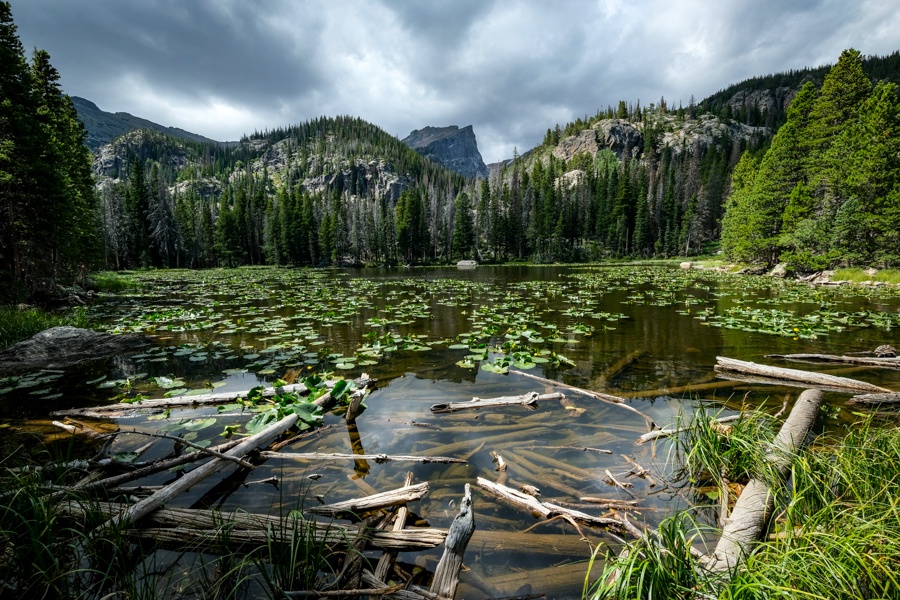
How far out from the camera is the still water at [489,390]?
3.34 meters

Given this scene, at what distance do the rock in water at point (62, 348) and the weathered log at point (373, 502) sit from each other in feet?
29.8

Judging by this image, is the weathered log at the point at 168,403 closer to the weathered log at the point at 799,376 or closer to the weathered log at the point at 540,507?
the weathered log at the point at 540,507

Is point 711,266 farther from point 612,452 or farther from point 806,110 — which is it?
point 612,452

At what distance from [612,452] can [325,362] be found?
6090mm

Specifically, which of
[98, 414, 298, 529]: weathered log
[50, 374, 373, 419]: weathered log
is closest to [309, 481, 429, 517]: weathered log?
[98, 414, 298, 529]: weathered log

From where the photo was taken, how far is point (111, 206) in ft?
179

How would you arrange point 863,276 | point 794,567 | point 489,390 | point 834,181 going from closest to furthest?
point 794,567 < point 489,390 < point 863,276 < point 834,181

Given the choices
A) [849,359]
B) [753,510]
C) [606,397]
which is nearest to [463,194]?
[849,359]

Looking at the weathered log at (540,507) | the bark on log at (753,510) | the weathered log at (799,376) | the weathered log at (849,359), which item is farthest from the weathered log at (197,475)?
the weathered log at (849,359)

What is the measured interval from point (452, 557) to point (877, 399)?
715cm

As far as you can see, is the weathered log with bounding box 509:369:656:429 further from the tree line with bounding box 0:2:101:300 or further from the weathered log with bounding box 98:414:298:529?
the tree line with bounding box 0:2:101:300

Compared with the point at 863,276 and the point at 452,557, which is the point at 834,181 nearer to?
the point at 863,276

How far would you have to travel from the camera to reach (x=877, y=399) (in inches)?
210

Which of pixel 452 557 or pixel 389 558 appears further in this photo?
pixel 389 558
